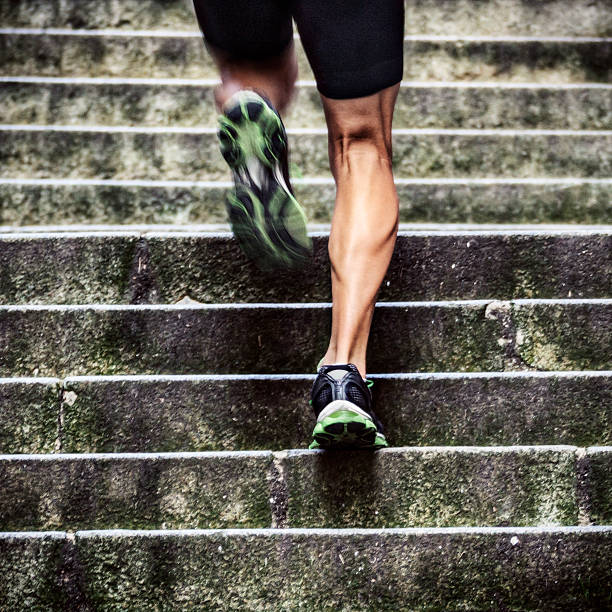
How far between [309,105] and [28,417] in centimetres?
230

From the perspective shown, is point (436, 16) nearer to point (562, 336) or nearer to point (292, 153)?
point (292, 153)

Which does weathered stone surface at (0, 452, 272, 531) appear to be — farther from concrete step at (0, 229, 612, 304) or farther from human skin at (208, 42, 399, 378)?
concrete step at (0, 229, 612, 304)

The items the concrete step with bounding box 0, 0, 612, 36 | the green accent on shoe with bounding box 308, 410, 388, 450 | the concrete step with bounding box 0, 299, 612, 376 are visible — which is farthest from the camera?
the concrete step with bounding box 0, 0, 612, 36

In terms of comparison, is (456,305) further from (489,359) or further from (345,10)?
(345,10)

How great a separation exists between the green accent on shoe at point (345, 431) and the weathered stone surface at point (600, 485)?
568 millimetres

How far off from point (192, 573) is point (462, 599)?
0.63 m

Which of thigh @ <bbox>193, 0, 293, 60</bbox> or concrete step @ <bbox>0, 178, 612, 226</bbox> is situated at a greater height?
concrete step @ <bbox>0, 178, 612, 226</bbox>

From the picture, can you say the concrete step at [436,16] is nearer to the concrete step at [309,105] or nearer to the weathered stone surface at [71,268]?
the concrete step at [309,105]

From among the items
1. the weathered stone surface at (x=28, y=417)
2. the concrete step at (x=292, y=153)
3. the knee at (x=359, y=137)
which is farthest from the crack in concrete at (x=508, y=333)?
the concrete step at (x=292, y=153)

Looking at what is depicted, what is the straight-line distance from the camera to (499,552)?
1727 millimetres

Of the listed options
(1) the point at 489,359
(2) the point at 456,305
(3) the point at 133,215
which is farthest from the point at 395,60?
(3) the point at 133,215

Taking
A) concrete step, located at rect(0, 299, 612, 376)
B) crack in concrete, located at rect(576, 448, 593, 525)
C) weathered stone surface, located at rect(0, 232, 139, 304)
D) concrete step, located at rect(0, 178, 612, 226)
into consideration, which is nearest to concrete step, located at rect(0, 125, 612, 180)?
concrete step, located at rect(0, 178, 612, 226)

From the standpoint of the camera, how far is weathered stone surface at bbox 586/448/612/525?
186 centimetres

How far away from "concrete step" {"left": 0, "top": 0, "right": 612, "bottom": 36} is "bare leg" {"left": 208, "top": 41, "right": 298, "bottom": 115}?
99.0 inches
